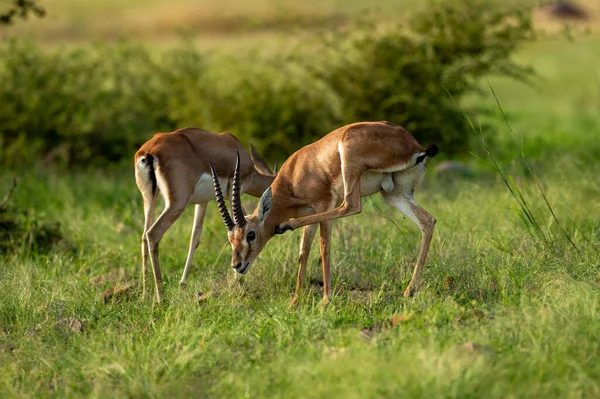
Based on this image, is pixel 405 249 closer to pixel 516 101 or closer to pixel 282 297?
pixel 282 297

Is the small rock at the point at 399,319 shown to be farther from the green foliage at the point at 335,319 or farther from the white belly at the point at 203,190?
the white belly at the point at 203,190

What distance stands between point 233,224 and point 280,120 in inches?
285

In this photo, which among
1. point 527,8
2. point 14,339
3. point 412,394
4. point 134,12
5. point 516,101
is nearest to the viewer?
point 412,394

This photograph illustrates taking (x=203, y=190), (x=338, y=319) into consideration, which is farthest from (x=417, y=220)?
(x=203, y=190)

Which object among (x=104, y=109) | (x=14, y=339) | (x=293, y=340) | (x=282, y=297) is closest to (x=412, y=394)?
(x=293, y=340)

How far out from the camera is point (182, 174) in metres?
6.94

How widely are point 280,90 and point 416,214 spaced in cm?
718

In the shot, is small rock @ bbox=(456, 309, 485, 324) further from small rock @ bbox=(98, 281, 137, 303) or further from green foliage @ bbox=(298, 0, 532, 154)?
green foliage @ bbox=(298, 0, 532, 154)

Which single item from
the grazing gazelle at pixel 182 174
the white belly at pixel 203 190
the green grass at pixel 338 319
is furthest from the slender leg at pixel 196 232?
the white belly at pixel 203 190

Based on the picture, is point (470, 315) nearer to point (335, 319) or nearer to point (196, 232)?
point (335, 319)

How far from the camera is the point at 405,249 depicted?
281 inches

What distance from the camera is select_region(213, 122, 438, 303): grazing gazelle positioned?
623 cm

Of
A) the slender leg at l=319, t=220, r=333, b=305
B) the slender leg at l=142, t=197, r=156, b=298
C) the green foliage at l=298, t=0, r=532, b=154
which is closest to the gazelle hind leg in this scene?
the slender leg at l=319, t=220, r=333, b=305

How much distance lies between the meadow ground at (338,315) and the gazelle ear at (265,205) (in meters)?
0.52
